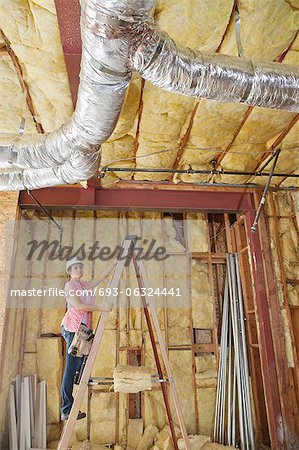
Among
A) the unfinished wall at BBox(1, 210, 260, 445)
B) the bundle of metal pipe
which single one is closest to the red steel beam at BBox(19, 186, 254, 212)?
the unfinished wall at BBox(1, 210, 260, 445)

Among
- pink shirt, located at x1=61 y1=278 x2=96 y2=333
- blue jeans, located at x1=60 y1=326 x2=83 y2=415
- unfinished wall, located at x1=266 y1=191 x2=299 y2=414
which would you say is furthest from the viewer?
unfinished wall, located at x1=266 y1=191 x2=299 y2=414

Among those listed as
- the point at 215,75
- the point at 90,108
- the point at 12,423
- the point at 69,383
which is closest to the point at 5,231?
the point at 69,383

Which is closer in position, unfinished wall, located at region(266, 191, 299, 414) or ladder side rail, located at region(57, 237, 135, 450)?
ladder side rail, located at region(57, 237, 135, 450)

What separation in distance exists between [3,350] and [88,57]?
290cm

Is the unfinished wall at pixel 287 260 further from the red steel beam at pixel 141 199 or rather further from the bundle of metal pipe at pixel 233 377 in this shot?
the bundle of metal pipe at pixel 233 377

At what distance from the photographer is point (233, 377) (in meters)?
3.99

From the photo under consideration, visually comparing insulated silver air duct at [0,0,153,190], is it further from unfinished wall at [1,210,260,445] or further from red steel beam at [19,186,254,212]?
unfinished wall at [1,210,260,445]

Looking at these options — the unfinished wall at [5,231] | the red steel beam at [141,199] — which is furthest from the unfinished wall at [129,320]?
the red steel beam at [141,199]

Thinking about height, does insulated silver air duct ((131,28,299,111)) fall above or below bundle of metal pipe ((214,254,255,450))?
above

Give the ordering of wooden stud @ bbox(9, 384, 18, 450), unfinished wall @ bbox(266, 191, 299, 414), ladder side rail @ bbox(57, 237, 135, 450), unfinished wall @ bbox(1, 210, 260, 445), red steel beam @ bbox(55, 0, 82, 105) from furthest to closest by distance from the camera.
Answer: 1. unfinished wall @ bbox(1, 210, 260, 445)
2. unfinished wall @ bbox(266, 191, 299, 414)
3. wooden stud @ bbox(9, 384, 18, 450)
4. ladder side rail @ bbox(57, 237, 135, 450)
5. red steel beam @ bbox(55, 0, 82, 105)

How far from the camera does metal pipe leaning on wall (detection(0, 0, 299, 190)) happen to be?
50.8 inches

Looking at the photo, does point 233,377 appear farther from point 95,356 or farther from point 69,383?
point 95,356

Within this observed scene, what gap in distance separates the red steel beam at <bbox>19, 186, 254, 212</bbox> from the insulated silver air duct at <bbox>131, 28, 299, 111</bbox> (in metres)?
1.96

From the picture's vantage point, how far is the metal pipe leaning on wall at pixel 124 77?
4.24 feet
